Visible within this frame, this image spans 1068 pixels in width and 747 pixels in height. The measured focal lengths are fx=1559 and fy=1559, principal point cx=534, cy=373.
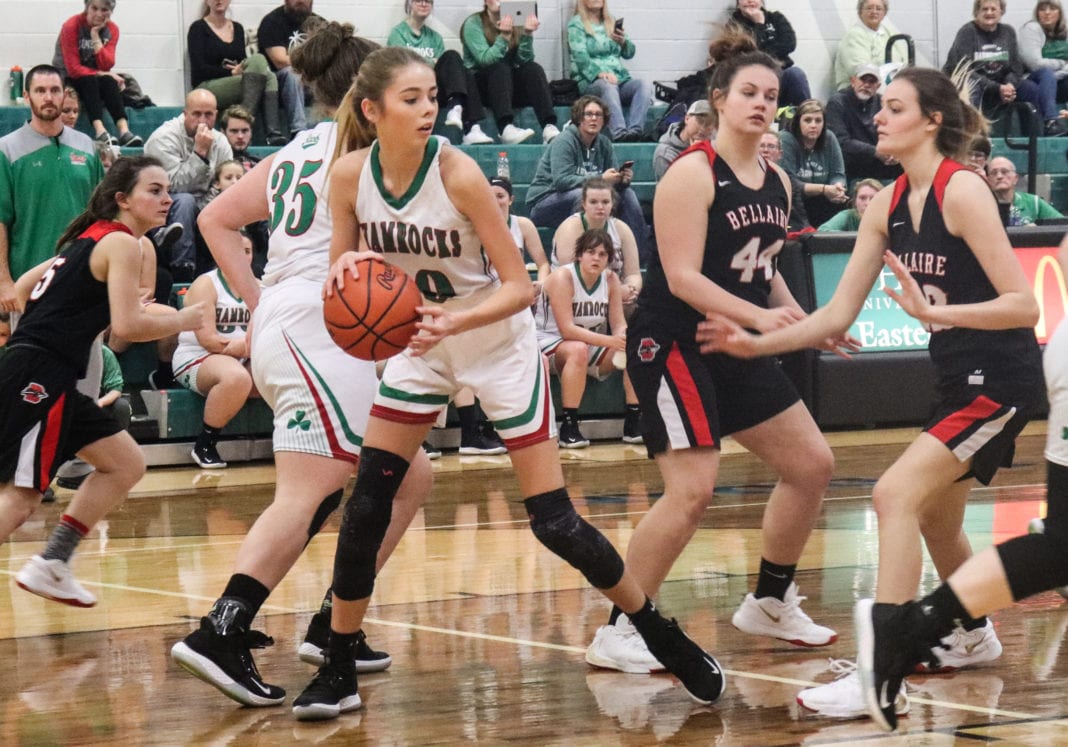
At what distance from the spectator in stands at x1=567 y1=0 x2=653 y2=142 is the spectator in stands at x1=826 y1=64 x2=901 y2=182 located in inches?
71.2

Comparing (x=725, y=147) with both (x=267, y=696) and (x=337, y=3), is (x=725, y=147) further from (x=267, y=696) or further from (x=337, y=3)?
(x=337, y=3)

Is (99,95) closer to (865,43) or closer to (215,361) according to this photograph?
(215,361)

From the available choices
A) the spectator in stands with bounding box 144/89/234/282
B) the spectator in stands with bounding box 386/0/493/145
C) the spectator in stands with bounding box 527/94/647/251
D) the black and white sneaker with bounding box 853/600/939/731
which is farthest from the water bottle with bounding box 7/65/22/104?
the black and white sneaker with bounding box 853/600/939/731

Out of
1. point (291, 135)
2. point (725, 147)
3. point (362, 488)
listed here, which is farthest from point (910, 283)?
point (291, 135)

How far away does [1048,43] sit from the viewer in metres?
A: 16.3

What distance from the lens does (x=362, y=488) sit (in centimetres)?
402

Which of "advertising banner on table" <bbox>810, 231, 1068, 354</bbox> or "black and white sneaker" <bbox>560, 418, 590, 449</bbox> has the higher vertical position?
"advertising banner on table" <bbox>810, 231, 1068, 354</bbox>

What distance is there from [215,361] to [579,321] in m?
2.60

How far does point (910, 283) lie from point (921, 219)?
0.36 metres

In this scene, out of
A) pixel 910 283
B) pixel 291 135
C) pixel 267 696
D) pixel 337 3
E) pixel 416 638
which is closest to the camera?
pixel 910 283

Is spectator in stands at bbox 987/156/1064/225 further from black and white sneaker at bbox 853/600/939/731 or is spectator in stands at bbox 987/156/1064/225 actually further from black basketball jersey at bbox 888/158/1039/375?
black and white sneaker at bbox 853/600/939/731

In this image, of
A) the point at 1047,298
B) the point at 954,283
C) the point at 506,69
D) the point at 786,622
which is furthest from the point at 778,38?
the point at 954,283

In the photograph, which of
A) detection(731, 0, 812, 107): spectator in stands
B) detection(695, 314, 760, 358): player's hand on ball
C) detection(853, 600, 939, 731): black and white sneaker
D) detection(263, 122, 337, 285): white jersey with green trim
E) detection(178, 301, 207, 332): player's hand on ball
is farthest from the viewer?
detection(731, 0, 812, 107): spectator in stands

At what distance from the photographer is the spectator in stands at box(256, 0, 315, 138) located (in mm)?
12945
